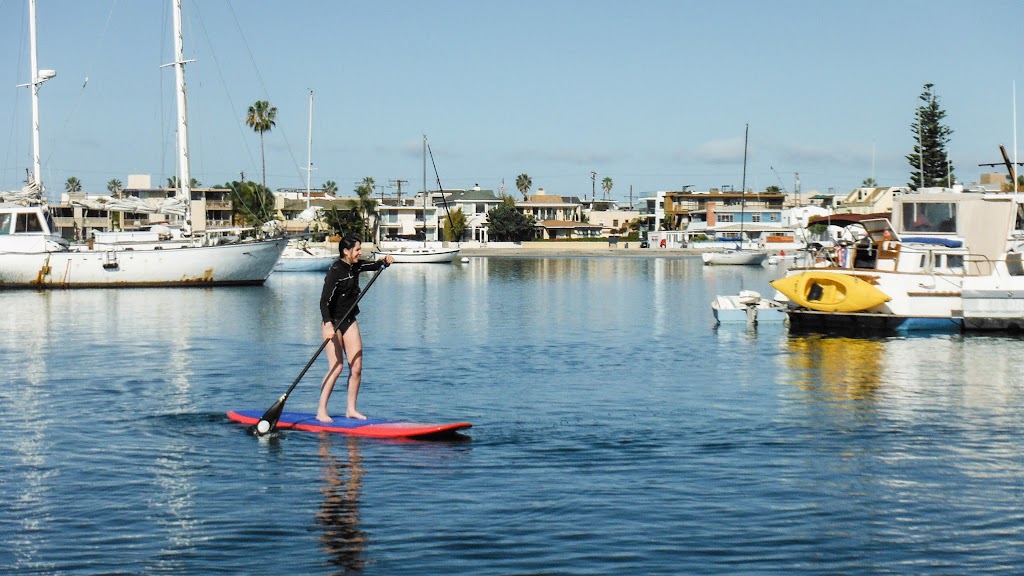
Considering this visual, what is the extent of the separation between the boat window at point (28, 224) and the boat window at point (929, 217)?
41.8 meters

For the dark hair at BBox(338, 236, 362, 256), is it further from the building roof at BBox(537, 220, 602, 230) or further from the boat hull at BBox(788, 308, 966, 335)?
the building roof at BBox(537, 220, 602, 230)

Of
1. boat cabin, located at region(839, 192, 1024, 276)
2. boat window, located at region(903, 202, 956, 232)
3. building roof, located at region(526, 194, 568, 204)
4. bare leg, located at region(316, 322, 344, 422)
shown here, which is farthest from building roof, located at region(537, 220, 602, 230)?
bare leg, located at region(316, 322, 344, 422)

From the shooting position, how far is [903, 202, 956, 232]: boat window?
3306 centimetres

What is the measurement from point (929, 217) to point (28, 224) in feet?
141

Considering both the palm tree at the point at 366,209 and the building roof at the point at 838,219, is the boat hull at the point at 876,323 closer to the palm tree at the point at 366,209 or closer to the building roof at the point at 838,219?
the building roof at the point at 838,219

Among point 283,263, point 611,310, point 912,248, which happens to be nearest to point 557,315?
point 611,310

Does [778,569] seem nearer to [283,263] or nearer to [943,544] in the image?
[943,544]

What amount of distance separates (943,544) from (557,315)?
30.8 metres

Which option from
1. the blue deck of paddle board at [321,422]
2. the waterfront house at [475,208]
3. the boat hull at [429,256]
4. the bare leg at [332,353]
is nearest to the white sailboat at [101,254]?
the boat hull at [429,256]

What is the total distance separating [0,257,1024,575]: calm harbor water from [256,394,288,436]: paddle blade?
180 millimetres

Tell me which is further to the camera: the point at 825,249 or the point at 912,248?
the point at 825,249

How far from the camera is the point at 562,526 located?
1062cm

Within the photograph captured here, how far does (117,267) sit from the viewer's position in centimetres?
5847

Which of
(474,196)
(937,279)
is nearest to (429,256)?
(474,196)
